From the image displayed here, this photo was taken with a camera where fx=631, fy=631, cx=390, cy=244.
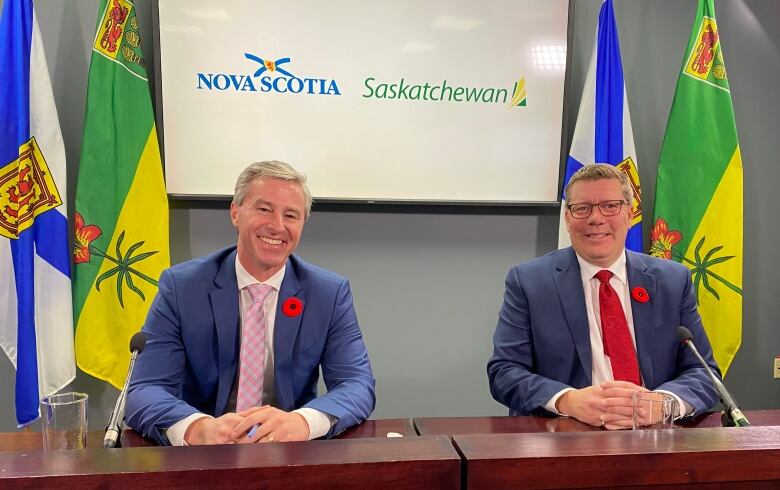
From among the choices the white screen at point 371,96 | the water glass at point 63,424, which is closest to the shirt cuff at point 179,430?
the water glass at point 63,424

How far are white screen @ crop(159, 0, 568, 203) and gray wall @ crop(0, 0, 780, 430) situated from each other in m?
0.15

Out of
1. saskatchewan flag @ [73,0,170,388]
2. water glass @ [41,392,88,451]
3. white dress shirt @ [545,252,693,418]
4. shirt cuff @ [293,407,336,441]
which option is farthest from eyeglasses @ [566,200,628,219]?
saskatchewan flag @ [73,0,170,388]

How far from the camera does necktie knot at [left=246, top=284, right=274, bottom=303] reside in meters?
1.73

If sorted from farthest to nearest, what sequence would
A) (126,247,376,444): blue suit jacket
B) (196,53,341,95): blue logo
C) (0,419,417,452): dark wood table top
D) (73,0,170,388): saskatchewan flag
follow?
1. (196,53,341,95): blue logo
2. (73,0,170,388): saskatchewan flag
3. (126,247,376,444): blue suit jacket
4. (0,419,417,452): dark wood table top

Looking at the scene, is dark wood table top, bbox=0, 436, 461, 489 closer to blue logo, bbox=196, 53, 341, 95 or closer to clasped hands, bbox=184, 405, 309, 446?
clasped hands, bbox=184, 405, 309, 446

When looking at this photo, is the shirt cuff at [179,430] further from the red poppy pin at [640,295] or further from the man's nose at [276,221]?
the red poppy pin at [640,295]

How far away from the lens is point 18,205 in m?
2.37

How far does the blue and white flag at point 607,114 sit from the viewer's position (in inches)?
108

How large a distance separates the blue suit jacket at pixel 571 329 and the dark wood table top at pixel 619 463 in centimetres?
86

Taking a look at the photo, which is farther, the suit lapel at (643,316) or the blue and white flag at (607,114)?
the blue and white flag at (607,114)

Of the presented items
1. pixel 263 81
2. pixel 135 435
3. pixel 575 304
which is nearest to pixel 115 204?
pixel 263 81

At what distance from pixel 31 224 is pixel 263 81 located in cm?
105

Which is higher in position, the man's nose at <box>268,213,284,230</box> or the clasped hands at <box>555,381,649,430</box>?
the man's nose at <box>268,213,284,230</box>

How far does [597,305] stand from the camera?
6.14 ft
